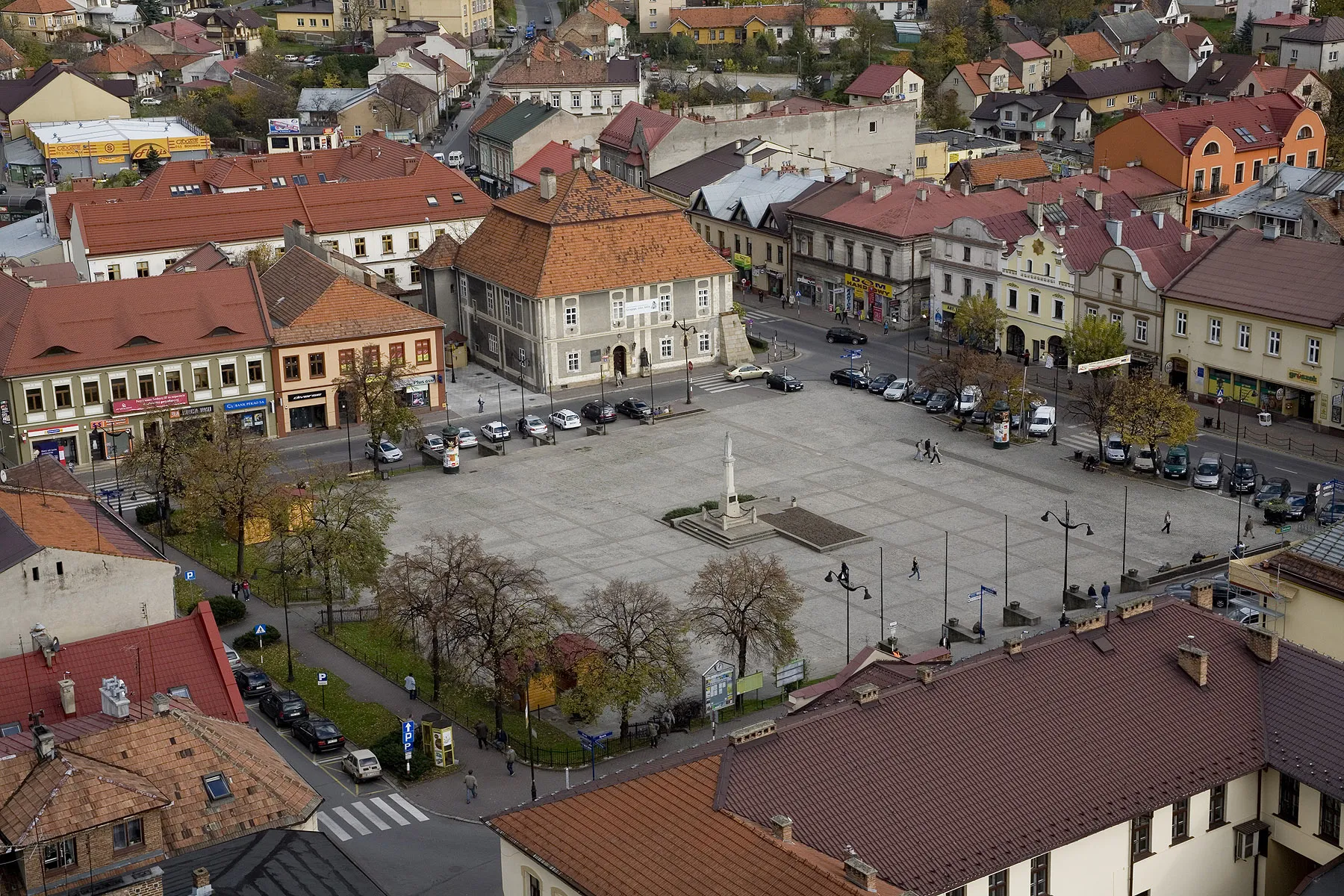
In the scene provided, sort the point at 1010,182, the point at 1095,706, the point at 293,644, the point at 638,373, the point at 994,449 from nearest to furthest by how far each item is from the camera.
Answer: the point at 1095,706
the point at 293,644
the point at 994,449
the point at 638,373
the point at 1010,182

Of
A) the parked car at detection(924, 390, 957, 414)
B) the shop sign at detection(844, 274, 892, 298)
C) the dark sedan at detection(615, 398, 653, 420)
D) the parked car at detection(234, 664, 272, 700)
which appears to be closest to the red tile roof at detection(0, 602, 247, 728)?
the parked car at detection(234, 664, 272, 700)

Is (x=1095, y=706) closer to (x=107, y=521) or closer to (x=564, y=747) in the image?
(x=564, y=747)

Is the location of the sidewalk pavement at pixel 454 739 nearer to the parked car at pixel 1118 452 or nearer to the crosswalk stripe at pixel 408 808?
the crosswalk stripe at pixel 408 808

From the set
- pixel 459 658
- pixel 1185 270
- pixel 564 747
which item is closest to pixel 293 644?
pixel 459 658

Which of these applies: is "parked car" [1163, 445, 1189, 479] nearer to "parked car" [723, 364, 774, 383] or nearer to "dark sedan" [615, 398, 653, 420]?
"parked car" [723, 364, 774, 383]

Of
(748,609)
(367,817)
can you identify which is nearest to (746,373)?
(748,609)
